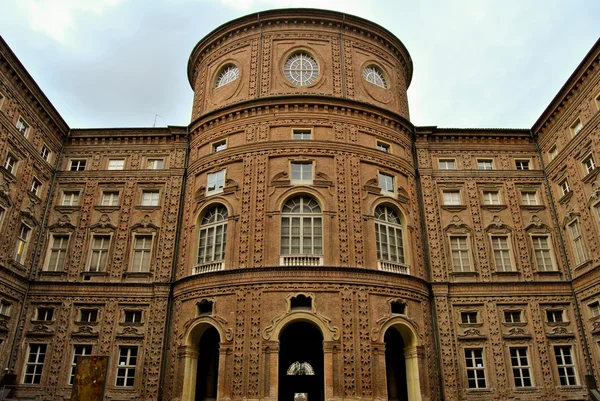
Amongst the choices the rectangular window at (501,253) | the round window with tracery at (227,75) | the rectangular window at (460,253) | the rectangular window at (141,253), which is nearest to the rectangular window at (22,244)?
the rectangular window at (141,253)

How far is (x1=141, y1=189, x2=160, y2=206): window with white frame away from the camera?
3058 centimetres

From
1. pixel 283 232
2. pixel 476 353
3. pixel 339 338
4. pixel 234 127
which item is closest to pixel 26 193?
pixel 234 127

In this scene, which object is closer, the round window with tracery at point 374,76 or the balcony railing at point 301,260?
the balcony railing at point 301,260

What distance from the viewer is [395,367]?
26266mm

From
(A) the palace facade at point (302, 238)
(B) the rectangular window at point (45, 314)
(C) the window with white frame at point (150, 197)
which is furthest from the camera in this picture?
(C) the window with white frame at point (150, 197)

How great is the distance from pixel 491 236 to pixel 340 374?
1321cm

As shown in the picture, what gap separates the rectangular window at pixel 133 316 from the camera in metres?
27.4

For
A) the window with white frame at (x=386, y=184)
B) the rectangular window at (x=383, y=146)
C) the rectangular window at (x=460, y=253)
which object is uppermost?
the rectangular window at (x=383, y=146)

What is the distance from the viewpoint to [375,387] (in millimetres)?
22578

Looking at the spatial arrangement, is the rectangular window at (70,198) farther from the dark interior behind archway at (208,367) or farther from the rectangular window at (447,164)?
the rectangular window at (447,164)

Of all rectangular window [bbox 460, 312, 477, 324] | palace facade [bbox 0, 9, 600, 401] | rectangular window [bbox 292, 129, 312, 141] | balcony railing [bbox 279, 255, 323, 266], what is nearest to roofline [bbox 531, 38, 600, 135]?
palace facade [bbox 0, 9, 600, 401]

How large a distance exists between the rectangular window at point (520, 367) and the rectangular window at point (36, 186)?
29.0m

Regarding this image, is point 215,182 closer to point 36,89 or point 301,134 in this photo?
point 301,134

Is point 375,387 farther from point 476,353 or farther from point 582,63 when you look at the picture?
point 582,63
